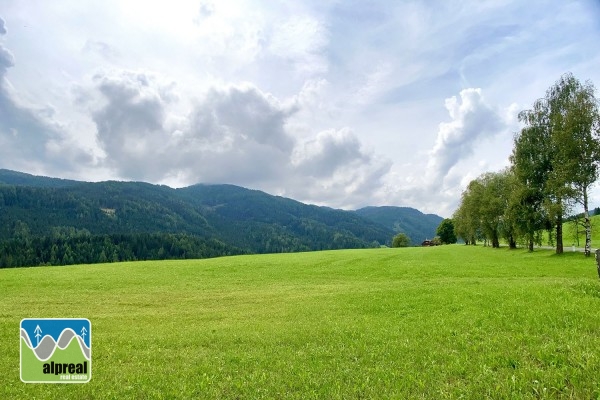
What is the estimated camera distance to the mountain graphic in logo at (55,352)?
13312 mm

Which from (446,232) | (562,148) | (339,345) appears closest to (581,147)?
(562,148)

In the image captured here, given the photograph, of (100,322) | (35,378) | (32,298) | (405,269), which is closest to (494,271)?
(405,269)

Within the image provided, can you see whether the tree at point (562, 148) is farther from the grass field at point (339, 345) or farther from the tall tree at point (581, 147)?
the grass field at point (339, 345)

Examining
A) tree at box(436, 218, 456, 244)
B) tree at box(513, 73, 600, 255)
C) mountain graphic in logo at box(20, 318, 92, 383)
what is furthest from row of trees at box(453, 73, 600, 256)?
tree at box(436, 218, 456, 244)

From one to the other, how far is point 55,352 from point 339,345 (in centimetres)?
1118

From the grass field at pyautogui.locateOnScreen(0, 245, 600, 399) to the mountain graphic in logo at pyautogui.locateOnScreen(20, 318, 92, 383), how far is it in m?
0.56

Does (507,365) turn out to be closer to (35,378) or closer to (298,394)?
(298,394)

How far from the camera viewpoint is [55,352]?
A: 560 inches

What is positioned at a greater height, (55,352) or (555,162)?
(555,162)

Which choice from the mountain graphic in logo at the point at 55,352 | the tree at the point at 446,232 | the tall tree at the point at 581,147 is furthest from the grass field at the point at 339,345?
the tree at the point at 446,232

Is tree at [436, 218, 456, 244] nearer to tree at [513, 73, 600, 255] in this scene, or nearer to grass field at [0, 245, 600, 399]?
tree at [513, 73, 600, 255]

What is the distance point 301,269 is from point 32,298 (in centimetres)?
3164

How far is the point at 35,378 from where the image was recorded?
13266 millimetres

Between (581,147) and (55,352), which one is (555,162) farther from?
(55,352)
